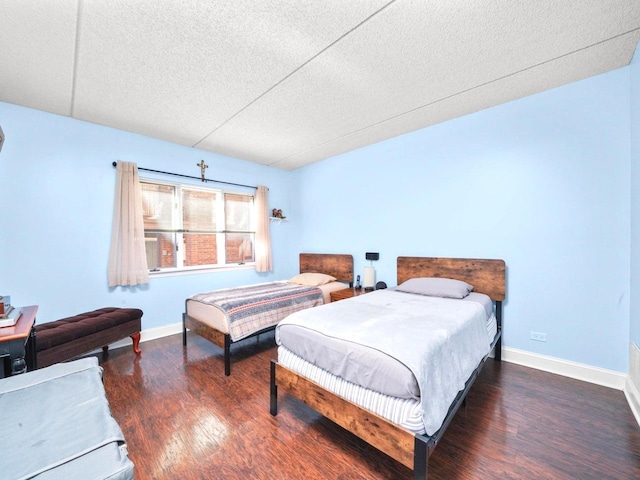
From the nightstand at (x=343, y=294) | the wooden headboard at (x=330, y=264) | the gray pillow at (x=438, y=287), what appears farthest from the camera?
the wooden headboard at (x=330, y=264)

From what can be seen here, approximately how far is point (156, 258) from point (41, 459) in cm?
319

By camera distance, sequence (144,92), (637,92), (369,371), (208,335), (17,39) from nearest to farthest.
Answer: (369,371), (17,39), (637,92), (144,92), (208,335)

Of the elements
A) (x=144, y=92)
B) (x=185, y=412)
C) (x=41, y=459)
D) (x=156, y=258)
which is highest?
(x=144, y=92)

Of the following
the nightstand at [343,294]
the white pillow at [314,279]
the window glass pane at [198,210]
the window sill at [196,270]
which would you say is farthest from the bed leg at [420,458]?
the window glass pane at [198,210]

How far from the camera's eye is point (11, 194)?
2.70m

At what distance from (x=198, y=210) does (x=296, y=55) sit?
115 inches

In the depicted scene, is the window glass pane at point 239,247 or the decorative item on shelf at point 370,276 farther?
the window glass pane at point 239,247

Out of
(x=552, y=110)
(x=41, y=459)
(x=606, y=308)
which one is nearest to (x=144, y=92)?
(x=41, y=459)

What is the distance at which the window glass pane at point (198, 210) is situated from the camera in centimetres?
402

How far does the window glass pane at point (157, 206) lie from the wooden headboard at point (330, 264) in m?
2.32

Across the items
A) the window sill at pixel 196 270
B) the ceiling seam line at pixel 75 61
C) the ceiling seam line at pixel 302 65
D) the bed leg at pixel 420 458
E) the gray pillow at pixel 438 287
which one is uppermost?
the ceiling seam line at pixel 75 61

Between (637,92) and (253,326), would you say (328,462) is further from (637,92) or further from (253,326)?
(637,92)

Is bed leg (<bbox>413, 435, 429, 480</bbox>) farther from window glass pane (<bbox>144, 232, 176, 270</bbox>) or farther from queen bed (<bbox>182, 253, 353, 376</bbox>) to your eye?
window glass pane (<bbox>144, 232, 176, 270</bbox>)

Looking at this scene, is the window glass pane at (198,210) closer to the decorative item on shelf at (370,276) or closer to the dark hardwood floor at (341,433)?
the dark hardwood floor at (341,433)
